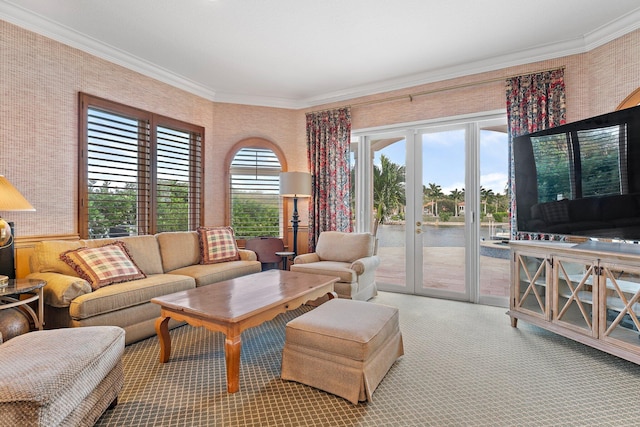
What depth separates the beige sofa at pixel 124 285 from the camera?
2.57 metres

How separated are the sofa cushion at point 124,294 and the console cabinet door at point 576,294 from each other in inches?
130

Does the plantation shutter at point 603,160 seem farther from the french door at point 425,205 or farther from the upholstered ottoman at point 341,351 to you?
the upholstered ottoman at point 341,351

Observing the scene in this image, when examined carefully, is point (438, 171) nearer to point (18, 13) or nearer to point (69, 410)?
point (69, 410)

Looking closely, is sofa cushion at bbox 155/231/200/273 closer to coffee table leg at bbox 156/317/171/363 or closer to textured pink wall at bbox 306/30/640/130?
coffee table leg at bbox 156/317/171/363

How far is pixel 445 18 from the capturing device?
119 inches

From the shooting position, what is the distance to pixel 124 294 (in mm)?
2748

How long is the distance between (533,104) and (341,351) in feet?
11.1

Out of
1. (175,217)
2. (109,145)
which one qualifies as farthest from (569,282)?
(109,145)

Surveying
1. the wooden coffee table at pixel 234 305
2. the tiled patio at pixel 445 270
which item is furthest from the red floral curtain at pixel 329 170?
the wooden coffee table at pixel 234 305

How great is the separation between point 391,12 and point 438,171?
6.81 feet

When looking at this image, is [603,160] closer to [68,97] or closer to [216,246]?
[216,246]

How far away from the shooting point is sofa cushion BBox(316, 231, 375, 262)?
4.25 meters

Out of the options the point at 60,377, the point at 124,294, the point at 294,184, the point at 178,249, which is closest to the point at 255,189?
the point at 294,184

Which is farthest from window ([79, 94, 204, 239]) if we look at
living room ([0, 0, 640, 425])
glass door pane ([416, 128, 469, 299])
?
glass door pane ([416, 128, 469, 299])
